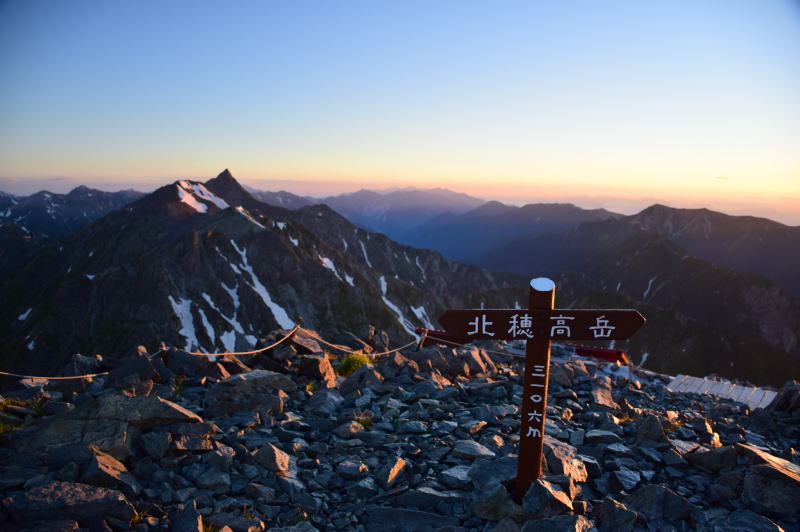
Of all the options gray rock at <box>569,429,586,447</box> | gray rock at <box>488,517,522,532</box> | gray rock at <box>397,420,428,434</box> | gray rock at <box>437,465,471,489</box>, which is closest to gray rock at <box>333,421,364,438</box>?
gray rock at <box>397,420,428,434</box>

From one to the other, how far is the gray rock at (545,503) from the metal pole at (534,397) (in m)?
0.34

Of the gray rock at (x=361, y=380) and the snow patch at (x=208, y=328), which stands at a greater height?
the gray rock at (x=361, y=380)

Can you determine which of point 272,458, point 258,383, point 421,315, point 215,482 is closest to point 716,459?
point 272,458

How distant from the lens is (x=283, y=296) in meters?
132

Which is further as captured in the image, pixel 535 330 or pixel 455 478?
pixel 455 478

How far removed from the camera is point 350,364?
1561 centimetres

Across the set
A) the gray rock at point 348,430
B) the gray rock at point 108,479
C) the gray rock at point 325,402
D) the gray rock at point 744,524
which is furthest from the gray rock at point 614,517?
the gray rock at point 108,479

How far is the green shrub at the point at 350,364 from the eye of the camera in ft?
50.5

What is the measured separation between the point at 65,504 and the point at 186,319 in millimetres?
111125

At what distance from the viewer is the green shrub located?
1538cm

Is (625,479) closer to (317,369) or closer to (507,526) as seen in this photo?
(507,526)

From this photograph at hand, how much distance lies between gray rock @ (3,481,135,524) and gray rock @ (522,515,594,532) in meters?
5.79

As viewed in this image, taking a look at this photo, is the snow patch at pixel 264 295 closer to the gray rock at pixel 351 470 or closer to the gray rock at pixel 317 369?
the gray rock at pixel 317 369

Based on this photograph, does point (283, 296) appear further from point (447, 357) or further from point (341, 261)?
point (447, 357)
